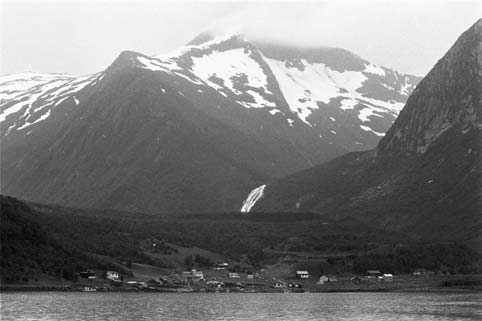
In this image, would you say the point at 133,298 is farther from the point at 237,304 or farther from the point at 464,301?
the point at 464,301

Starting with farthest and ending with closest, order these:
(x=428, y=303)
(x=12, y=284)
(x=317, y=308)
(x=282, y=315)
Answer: (x=12, y=284)
(x=428, y=303)
(x=317, y=308)
(x=282, y=315)

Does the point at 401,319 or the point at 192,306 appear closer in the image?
the point at 401,319

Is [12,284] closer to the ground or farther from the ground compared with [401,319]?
farther from the ground

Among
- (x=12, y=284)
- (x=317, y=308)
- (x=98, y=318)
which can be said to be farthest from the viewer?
(x=12, y=284)

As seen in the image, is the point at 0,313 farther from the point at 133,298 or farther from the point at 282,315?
the point at 133,298

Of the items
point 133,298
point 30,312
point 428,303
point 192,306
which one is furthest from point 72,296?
point 428,303

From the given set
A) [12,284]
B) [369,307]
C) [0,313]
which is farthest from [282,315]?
[12,284]
